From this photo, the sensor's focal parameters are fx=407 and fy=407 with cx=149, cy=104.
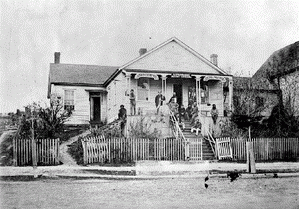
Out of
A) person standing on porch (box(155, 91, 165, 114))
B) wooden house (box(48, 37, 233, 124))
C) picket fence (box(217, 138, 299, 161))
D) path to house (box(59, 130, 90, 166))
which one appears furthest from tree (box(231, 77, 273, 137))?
path to house (box(59, 130, 90, 166))

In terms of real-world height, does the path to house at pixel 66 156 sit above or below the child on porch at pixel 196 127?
below

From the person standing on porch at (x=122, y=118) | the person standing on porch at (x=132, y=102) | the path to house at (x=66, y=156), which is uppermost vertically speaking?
the person standing on porch at (x=132, y=102)

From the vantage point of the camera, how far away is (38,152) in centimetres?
1873

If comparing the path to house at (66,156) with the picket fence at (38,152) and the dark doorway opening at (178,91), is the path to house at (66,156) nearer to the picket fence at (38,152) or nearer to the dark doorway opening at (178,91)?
the picket fence at (38,152)

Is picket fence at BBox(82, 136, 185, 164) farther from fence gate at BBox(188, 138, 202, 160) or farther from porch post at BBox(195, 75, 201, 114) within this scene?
porch post at BBox(195, 75, 201, 114)

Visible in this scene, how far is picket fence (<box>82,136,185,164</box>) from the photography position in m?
19.5

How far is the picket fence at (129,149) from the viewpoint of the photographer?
63.9 feet

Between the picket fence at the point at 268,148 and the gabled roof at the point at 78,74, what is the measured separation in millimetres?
14257

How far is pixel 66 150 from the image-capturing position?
22547 mm

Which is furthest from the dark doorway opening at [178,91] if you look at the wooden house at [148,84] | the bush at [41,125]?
the bush at [41,125]

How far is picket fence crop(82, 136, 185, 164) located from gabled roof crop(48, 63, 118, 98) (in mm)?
12607

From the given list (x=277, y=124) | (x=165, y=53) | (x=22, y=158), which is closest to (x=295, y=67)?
(x=277, y=124)

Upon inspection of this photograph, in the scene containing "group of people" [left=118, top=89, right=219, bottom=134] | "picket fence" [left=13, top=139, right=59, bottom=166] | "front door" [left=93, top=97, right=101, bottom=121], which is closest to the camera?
"picket fence" [left=13, top=139, right=59, bottom=166]

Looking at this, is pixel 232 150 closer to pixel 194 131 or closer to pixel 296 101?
pixel 194 131
